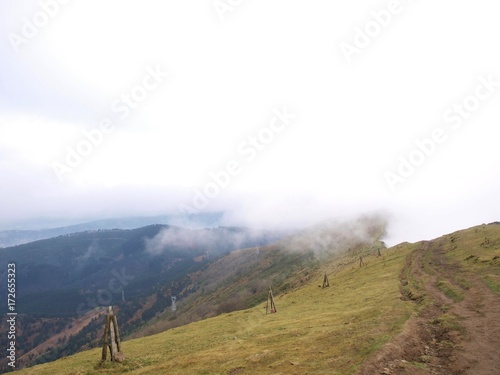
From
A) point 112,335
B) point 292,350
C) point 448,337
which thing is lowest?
point 448,337

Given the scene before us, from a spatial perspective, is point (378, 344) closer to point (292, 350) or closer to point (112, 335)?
point (292, 350)

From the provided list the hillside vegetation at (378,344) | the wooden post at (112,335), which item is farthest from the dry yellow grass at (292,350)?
the wooden post at (112,335)

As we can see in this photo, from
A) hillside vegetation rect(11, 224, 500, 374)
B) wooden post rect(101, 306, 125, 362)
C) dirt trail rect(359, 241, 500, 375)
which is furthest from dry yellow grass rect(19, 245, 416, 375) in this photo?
dirt trail rect(359, 241, 500, 375)

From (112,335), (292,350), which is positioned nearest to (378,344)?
(292,350)

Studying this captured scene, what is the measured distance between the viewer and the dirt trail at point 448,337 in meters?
21.6

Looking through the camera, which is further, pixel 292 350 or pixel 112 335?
pixel 112 335

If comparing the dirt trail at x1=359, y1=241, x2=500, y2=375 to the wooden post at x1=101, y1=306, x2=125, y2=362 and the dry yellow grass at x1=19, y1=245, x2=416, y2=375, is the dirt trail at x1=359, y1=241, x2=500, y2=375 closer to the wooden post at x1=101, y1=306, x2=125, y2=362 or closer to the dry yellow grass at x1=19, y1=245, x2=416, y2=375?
the dry yellow grass at x1=19, y1=245, x2=416, y2=375

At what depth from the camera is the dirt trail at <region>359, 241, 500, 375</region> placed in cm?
2161

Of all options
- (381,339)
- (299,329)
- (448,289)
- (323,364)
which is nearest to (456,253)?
(448,289)

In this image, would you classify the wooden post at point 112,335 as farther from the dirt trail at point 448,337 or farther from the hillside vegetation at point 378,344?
the dirt trail at point 448,337

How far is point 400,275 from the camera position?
68875 millimetres

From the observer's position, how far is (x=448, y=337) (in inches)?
1078

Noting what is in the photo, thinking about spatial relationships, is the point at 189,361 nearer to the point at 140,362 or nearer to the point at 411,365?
the point at 140,362

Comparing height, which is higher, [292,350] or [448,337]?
[292,350]
